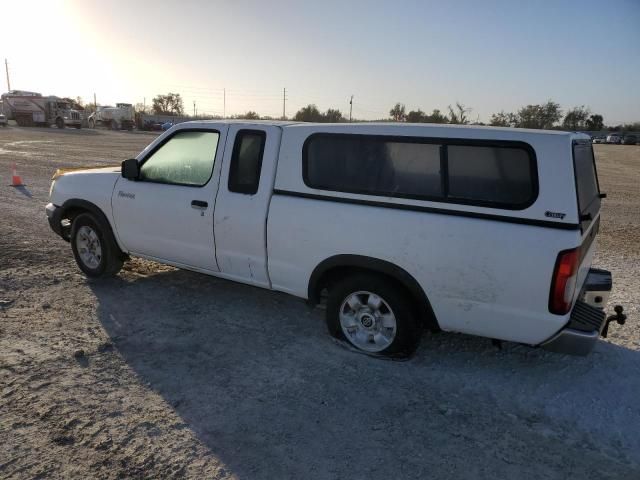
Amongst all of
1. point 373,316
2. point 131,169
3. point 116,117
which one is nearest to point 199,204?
point 131,169

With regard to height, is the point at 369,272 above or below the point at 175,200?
below

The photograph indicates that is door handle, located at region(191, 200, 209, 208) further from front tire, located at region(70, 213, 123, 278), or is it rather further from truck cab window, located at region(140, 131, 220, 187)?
front tire, located at region(70, 213, 123, 278)

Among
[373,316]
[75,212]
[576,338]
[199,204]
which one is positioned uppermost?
[199,204]

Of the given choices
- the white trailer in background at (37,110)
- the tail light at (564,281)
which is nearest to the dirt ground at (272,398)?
the tail light at (564,281)

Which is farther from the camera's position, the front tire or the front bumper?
the front tire

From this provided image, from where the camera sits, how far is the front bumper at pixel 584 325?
326 cm

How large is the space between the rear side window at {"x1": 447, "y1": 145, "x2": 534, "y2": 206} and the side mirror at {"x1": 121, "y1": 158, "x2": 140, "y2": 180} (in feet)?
10.5

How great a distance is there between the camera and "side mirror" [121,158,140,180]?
16.4ft

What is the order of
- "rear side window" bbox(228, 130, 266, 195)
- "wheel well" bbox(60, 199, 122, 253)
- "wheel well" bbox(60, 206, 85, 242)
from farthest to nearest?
"wheel well" bbox(60, 206, 85, 242)
"wheel well" bbox(60, 199, 122, 253)
"rear side window" bbox(228, 130, 266, 195)

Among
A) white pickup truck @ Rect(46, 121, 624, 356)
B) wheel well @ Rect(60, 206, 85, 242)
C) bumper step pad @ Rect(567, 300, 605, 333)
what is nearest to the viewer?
white pickup truck @ Rect(46, 121, 624, 356)

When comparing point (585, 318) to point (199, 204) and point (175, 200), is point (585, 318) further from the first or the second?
point (175, 200)

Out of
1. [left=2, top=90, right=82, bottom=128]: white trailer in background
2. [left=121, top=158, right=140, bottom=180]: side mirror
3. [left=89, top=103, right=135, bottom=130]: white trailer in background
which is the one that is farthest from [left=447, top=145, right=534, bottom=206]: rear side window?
[left=89, top=103, right=135, bottom=130]: white trailer in background

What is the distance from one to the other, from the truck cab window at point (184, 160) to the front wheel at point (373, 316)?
1728 mm

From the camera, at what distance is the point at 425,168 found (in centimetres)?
358
